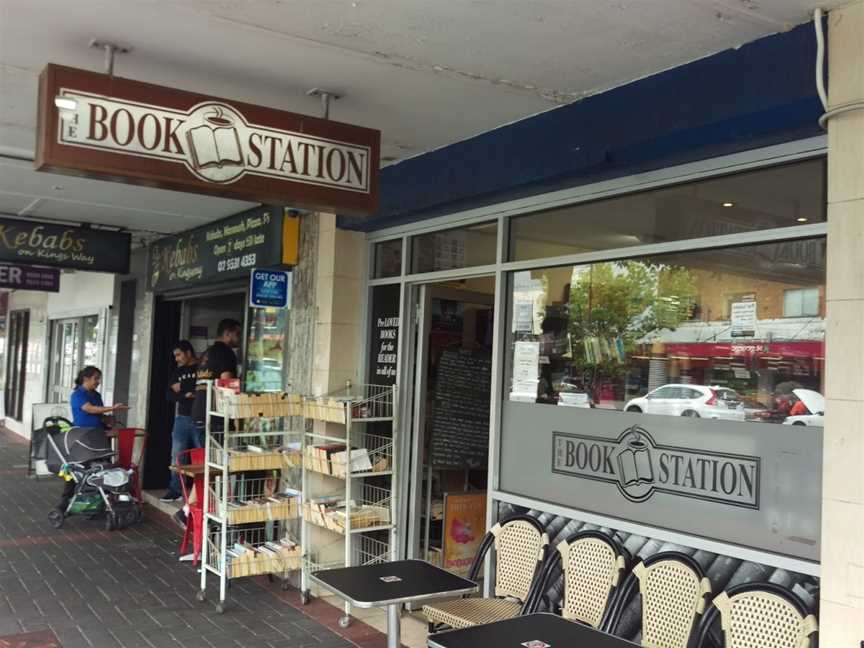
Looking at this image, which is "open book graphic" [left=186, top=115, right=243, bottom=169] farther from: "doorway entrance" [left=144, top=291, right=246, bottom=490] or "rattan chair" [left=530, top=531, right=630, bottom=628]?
"doorway entrance" [left=144, top=291, right=246, bottom=490]

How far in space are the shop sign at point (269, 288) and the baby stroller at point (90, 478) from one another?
2.59m

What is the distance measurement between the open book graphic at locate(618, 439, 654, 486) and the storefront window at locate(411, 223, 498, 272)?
1.57 meters

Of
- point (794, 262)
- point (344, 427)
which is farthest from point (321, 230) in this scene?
point (794, 262)

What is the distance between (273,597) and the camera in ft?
18.1

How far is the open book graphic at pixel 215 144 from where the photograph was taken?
129 inches

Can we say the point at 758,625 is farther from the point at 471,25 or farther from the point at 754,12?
the point at 471,25

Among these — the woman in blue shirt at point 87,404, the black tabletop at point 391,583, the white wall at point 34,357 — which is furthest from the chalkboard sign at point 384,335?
the white wall at point 34,357

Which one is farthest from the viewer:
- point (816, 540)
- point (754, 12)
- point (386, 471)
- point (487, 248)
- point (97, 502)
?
point (97, 502)

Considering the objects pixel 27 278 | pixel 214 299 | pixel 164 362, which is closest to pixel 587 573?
pixel 164 362

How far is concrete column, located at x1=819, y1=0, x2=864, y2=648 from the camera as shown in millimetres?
2635

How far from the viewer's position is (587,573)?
3771mm

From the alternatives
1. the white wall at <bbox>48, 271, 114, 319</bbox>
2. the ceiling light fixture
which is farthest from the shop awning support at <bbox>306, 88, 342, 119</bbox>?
the white wall at <bbox>48, 271, 114, 319</bbox>

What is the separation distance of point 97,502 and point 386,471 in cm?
395

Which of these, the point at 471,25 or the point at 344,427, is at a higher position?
the point at 471,25
